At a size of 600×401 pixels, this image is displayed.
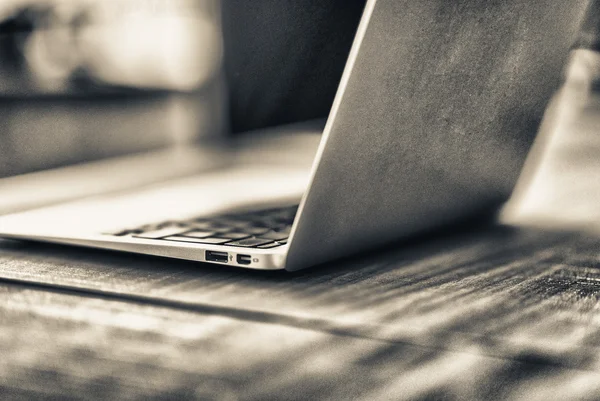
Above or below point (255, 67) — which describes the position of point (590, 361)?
below

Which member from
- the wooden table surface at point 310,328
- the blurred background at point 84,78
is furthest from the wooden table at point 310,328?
the blurred background at point 84,78

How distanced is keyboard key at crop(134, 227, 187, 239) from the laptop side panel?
0.43ft

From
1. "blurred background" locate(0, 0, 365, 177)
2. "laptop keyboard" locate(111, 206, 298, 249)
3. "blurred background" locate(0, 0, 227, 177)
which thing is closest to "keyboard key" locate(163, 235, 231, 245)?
"laptop keyboard" locate(111, 206, 298, 249)

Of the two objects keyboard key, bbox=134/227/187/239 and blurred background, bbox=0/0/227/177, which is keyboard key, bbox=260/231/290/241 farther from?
blurred background, bbox=0/0/227/177

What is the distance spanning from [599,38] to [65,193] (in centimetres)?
77

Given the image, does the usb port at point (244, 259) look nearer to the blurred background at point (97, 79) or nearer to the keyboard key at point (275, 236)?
the keyboard key at point (275, 236)

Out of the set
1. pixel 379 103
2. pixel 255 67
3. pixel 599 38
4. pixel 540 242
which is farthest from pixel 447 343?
pixel 599 38

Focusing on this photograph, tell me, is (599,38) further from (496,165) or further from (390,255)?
(390,255)

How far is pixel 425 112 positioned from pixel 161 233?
23cm

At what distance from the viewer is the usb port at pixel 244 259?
43 cm

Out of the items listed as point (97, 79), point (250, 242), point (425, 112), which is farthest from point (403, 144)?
point (97, 79)

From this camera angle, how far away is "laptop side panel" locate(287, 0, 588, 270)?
405 millimetres

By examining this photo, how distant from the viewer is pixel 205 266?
1.63 ft

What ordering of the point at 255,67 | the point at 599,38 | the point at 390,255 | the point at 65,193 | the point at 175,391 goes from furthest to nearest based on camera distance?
the point at 65,193
the point at 599,38
the point at 255,67
the point at 390,255
the point at 175,391
